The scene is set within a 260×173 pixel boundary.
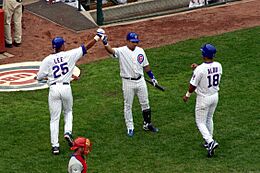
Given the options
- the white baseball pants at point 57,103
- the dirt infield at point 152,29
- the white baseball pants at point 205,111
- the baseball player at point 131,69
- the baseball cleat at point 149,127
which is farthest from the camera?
the dirt infield at point 152,29

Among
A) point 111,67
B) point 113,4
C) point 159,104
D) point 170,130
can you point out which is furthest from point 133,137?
point 113,4

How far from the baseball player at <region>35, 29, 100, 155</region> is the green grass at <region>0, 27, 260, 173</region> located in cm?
40

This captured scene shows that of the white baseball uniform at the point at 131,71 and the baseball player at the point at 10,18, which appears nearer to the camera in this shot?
the white baseball uniform at the point at 131,71

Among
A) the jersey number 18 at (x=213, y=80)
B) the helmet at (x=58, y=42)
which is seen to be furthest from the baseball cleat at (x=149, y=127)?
the helmet at (x=58, y=42)

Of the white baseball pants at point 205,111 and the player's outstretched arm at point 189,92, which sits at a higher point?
the player's outstretched arm at point 189,92

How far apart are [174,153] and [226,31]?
24.5 ft

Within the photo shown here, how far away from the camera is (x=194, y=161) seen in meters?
11.9

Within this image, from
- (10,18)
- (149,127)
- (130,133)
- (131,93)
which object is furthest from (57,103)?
(10,18)

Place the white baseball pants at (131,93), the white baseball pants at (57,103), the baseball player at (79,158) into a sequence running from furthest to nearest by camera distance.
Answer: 1. the white baseball pants at (131,93)
2. the white baseball pants at (57,103)
3. the baseball player at (79,158)

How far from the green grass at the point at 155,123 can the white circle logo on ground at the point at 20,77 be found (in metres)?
0.34

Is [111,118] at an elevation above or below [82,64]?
below

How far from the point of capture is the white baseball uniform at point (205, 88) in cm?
1184

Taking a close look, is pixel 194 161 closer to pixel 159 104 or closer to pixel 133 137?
pixel 133 137

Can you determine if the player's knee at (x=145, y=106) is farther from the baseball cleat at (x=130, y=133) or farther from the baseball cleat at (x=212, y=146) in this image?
the baseball cleat at (x=212, y=146)
